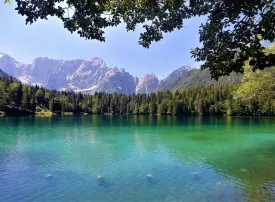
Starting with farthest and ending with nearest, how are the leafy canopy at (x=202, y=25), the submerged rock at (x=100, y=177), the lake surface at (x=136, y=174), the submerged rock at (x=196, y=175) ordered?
the submerged rock at (x=196, y=175) → the submerged rock at (x=100, y=177) → the lake surface at (x=136, y=174) → the leafy canopy at (x=202, y=25)

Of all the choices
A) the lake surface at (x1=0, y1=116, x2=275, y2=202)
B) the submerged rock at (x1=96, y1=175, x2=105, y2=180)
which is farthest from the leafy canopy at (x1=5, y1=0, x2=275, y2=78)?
the submerged rock at (x1=96, y1=175, x2=105, y2=180)

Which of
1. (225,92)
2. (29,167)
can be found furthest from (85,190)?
(225,92)

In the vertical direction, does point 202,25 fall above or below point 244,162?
above

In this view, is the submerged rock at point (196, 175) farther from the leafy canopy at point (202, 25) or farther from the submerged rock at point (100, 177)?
the leafy canopy at point (202, 25)

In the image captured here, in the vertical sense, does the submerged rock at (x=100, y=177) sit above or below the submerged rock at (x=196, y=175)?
below

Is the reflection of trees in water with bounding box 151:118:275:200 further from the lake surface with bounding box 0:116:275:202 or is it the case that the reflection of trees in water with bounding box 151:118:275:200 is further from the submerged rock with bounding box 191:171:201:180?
the submerged rock with bounding box 191:171:201:180

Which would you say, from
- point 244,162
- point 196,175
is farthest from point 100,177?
point 244,162

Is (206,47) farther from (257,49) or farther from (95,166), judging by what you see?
(95,166)

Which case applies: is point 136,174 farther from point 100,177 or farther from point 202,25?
point 202,25

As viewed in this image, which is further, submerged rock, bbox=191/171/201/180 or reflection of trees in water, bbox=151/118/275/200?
submerged rock, bbox=191/171/201/180

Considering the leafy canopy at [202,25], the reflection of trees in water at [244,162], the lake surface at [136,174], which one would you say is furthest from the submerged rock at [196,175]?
the leafy canopy at [202,25]

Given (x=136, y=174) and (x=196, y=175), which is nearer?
(x=196, y=175)

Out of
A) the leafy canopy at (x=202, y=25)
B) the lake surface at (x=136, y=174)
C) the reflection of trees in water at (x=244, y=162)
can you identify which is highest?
the leafy canopy at (x=202, y=25)

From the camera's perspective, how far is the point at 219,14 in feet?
25.6
